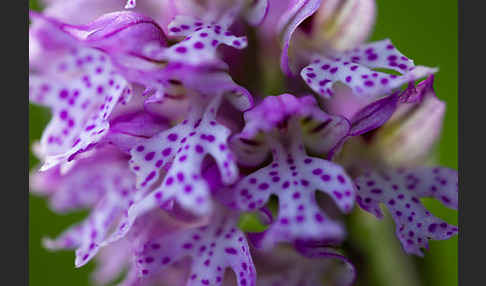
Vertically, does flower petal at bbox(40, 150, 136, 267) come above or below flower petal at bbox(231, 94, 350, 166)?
below

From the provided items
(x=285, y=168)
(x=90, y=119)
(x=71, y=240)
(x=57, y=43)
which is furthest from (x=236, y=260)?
(x=57, y=43)

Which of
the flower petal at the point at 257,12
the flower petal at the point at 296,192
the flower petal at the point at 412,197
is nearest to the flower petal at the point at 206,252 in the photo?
the flower petal at the point at 296,192

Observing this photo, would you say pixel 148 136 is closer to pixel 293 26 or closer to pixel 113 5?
pixel 293 26

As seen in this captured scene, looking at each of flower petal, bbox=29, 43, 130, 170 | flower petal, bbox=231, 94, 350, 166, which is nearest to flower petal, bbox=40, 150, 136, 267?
flower petal, bbox=29, 43, 130, 170

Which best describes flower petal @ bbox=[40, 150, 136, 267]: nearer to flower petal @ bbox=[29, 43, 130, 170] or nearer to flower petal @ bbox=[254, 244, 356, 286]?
flower petal @ bbox=[29, 43, 130, 170]

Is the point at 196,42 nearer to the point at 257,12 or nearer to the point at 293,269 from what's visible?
the point at 257,12
